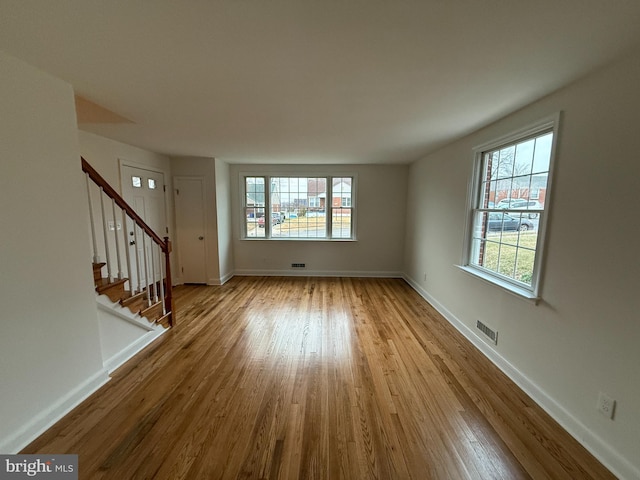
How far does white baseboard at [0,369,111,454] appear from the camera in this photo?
147 cm

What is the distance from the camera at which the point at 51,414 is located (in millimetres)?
1663

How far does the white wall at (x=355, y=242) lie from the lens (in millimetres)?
5156

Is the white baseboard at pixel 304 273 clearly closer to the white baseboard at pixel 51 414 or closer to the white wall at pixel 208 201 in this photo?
the white wall at pixel 208 201

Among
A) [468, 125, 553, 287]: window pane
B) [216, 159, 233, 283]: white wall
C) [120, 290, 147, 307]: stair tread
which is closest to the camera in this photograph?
[468, 125, 553, 287]: window pane

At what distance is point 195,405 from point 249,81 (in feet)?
7.69

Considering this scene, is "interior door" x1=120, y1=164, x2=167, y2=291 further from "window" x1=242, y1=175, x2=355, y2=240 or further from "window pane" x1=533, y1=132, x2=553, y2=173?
"window pane" x1=533, y1=132, x2=553, y2=173

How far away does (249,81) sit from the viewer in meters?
1.72

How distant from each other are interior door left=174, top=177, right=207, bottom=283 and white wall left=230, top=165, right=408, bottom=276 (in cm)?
77

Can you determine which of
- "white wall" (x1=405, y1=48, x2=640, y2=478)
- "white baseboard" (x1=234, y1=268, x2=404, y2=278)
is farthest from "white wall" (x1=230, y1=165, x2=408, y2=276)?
"white wall" (x1=405, y1=48, x2=640, y2=478)

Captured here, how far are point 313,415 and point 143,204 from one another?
390cm

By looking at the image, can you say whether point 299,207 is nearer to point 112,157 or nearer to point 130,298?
point 112,157

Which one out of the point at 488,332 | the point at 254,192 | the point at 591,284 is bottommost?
the point at 488,332

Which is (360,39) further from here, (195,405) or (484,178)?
(195,405)

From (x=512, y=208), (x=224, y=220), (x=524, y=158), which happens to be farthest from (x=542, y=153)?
(x=224, y=220)
